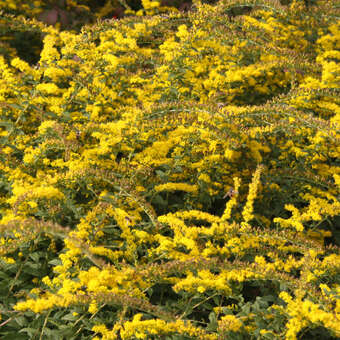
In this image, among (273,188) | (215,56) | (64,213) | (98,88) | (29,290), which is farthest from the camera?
(215,56)

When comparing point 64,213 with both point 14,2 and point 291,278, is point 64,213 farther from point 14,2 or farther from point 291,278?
point 14,2

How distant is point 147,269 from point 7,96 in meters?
1.67

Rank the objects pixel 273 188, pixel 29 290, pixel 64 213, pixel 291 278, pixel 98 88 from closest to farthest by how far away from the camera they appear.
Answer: pixel 291 278
pixel 29 290
pixel 64 213
pixel 273 188
pixel 98 88

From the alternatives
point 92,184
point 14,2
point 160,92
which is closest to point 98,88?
point 160,92

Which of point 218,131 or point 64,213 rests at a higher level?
point 218,131

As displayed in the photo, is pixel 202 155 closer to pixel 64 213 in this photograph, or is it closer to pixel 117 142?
pixel 117 142

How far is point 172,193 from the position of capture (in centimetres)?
268

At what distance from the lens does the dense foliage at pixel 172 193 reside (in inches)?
72.7

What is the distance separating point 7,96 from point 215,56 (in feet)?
4.68

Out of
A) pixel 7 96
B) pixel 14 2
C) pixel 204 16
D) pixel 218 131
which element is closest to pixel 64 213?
pixel 218 131

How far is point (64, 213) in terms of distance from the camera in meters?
2.34

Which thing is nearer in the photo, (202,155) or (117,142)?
(117,142)

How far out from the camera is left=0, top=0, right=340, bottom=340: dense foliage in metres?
1.85

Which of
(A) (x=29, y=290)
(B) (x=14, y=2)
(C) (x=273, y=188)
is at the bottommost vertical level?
(A) (x=29, y=290)
